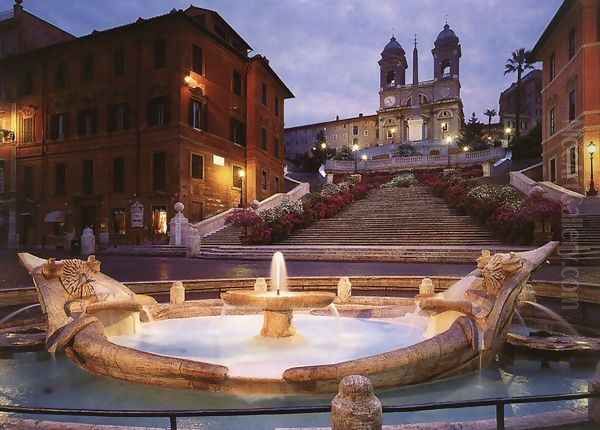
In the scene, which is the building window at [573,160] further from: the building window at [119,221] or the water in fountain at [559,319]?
the building window at [119,221]

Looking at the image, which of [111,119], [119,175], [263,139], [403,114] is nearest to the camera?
[119,175]

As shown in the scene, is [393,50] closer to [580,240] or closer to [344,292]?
[580,240]

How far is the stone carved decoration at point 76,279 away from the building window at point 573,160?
30.0 metres

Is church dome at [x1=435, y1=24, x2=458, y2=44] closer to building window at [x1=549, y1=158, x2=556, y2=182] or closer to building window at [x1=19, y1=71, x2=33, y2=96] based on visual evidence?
building window at [x1=549, y1=158, x2=556, y2=182]

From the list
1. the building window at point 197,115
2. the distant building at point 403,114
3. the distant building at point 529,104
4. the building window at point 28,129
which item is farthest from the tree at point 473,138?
the building window at point 28,129

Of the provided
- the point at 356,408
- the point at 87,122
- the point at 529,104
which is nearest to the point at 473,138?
the point at 529,104

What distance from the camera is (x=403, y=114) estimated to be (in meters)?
73.2

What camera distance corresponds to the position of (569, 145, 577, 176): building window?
28159mm

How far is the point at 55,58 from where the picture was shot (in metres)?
33.4

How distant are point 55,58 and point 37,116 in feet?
15.4

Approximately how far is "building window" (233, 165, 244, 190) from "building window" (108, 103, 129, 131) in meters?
8.50

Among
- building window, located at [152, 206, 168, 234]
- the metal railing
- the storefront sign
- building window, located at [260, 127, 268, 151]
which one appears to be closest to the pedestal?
the metal railing

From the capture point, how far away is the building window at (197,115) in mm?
30109

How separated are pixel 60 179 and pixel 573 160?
36152 mm
